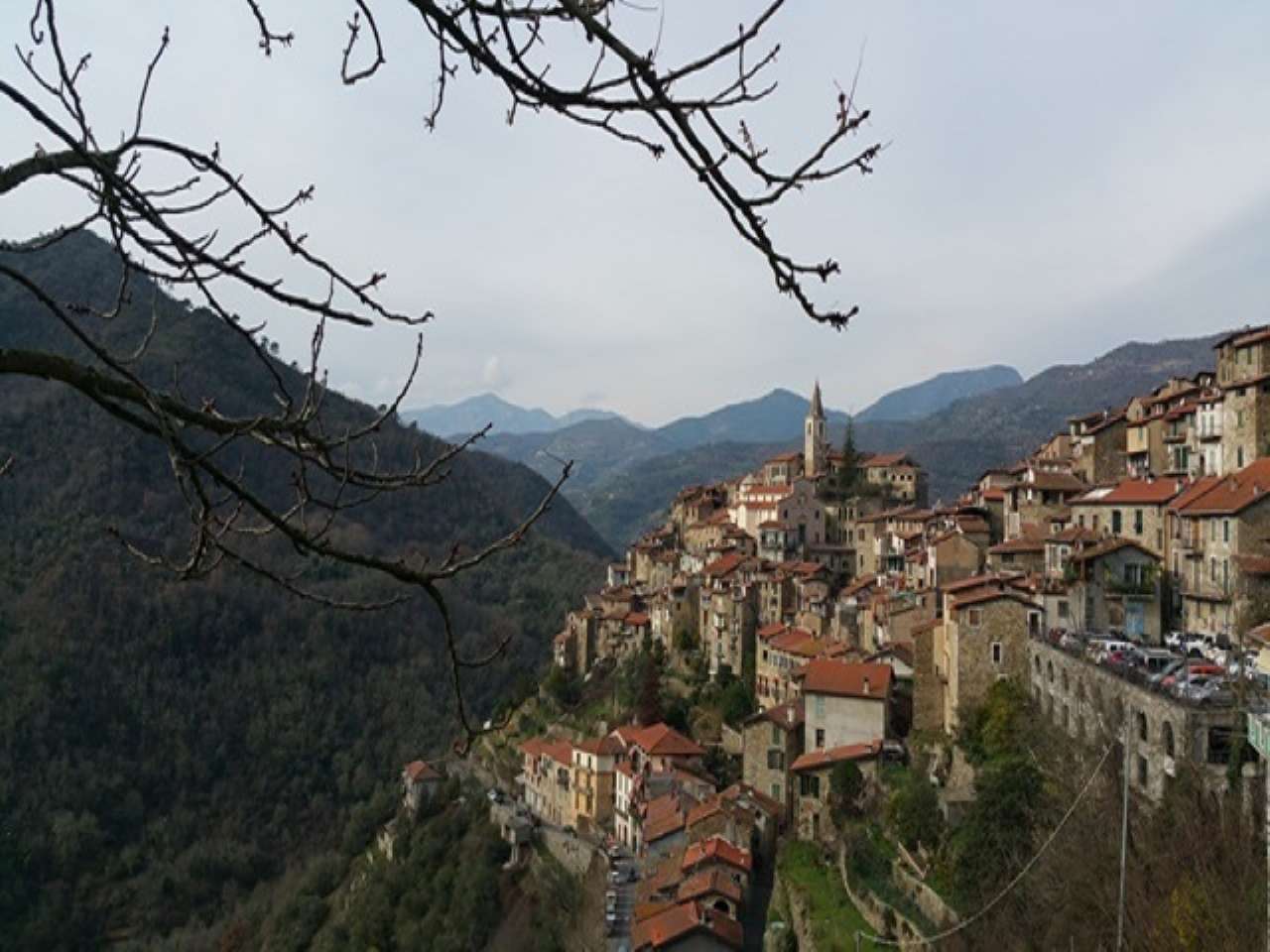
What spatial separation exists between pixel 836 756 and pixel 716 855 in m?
3.44

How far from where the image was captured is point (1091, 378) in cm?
17088

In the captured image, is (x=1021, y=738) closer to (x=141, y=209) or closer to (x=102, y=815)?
(x=141, y=209)

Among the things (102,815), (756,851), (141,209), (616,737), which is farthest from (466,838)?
(141,209)

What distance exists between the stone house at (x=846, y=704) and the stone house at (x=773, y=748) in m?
0.83

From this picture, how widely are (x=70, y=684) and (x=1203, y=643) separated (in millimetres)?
61208

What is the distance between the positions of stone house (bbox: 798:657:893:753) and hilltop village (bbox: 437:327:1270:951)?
0.05 meters

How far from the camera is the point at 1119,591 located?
21.5 m

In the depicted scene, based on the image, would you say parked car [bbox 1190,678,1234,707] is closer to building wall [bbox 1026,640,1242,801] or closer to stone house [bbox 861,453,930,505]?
building wall [bbox 1026,640,1242,801]

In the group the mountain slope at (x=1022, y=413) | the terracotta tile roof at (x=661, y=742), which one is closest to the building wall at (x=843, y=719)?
the terracotta tile roof at (x=661, y=742)

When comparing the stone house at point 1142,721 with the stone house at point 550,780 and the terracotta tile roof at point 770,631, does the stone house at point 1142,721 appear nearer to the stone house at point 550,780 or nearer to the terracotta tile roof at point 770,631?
the terracotta tile roof at point 770,631

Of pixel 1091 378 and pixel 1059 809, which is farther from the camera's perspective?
pixel 1091 378

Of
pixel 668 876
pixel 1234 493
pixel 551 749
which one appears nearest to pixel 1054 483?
pixel 1234 493

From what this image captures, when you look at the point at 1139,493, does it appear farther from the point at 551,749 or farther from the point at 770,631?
the point at 551,749

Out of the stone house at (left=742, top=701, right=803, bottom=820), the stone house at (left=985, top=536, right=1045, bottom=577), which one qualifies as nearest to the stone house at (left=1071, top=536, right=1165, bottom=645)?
the stone house at (left=985, top=536, right=1045, bottom=577)
